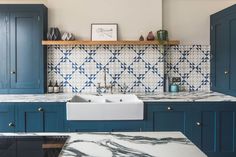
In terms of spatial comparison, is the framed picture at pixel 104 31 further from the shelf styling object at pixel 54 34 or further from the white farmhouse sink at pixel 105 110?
the white farmhouse sink at pixel 105 110

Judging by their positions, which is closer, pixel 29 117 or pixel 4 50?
pixel 29 117

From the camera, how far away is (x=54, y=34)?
146 inches

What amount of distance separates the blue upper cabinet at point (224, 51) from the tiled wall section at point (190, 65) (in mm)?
106

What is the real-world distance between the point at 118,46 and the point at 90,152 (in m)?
2.74

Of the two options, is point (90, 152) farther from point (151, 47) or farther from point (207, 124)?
point (151, 47)

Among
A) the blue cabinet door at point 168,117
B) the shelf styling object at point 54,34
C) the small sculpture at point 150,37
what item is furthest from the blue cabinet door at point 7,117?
the small sculpture at point 150,37

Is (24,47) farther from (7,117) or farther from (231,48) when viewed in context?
(231,48)

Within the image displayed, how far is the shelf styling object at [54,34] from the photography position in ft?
12.2

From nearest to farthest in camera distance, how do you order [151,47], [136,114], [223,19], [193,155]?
[193,155] < [136,114] < [223,19] < [151,47]

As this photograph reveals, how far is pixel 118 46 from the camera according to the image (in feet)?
12.8

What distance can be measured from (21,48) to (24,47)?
1.5 inches

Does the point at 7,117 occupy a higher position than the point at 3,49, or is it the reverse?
the point at 3,49

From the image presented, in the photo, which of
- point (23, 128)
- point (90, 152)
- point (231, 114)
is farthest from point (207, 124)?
point (90, 152)

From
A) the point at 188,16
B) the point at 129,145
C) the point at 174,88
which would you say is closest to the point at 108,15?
the point at 188,16
